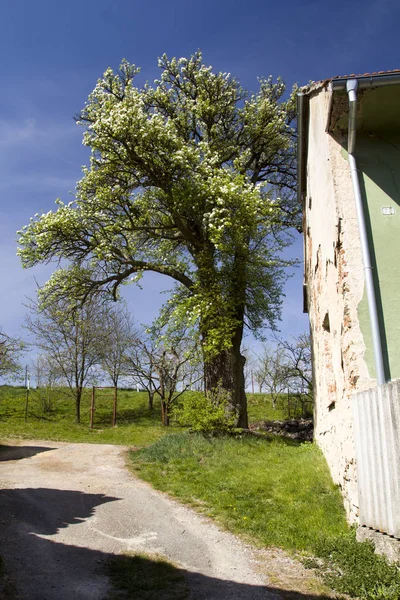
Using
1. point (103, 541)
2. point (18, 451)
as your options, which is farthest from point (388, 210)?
point (18, 451)

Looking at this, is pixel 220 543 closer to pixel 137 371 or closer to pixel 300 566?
pixel 300 566

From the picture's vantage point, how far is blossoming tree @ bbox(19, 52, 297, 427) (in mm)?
14797

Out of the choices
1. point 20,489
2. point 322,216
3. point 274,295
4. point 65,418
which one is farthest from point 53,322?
point 322,216

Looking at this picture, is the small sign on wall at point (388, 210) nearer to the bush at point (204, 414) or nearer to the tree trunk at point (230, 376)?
the bush at point (204, 414)

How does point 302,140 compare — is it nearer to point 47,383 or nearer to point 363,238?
point 363,238

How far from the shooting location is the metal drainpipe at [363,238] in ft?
22.0

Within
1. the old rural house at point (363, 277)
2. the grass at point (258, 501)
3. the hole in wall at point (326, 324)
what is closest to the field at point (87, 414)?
the grass at point (258, 501)

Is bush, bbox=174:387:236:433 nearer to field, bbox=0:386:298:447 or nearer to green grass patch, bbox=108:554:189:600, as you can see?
field, bbox=0:386:298:447

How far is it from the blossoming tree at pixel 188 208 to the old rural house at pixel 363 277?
6.10 m

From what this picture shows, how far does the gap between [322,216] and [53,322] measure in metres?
19.9

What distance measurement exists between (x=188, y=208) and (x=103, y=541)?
1110 cm

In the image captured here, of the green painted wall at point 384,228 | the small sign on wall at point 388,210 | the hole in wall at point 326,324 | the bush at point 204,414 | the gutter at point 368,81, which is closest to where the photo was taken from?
the green painted wall at point 384,228

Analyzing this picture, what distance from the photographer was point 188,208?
50.5ft

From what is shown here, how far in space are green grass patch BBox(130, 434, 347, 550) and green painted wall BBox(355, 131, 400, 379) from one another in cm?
255
